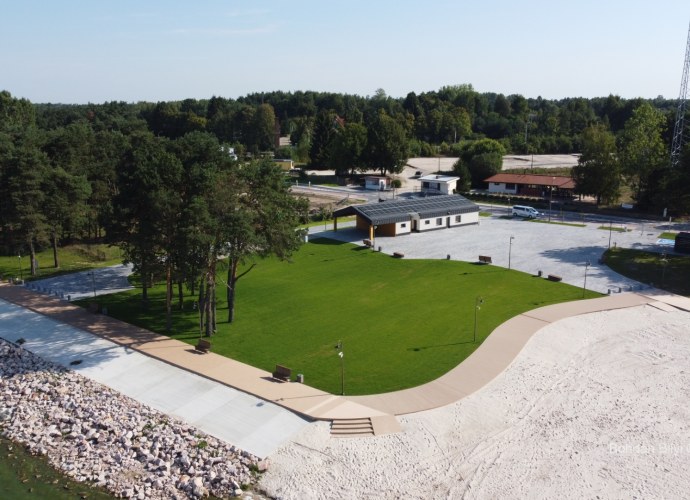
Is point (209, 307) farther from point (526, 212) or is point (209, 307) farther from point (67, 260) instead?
point (526, 212)

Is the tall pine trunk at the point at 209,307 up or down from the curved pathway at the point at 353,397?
up

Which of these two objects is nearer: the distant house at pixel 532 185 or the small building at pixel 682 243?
the small building at pixel 682 243

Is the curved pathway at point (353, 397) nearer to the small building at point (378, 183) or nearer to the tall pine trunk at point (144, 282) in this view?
the tall pine trunk at point (144, 282)

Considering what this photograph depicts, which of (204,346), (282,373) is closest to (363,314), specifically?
(282,373)

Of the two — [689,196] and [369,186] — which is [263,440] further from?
[369,186]

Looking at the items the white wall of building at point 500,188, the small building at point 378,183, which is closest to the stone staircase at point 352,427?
the small building at point 378,183

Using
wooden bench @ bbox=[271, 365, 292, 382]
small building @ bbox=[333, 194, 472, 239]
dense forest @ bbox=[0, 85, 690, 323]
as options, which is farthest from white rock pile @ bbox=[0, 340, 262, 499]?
small building @ bbox=[333, 194, 472, 239]

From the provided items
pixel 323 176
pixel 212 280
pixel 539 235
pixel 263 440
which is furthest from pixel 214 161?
pixel 323 176
